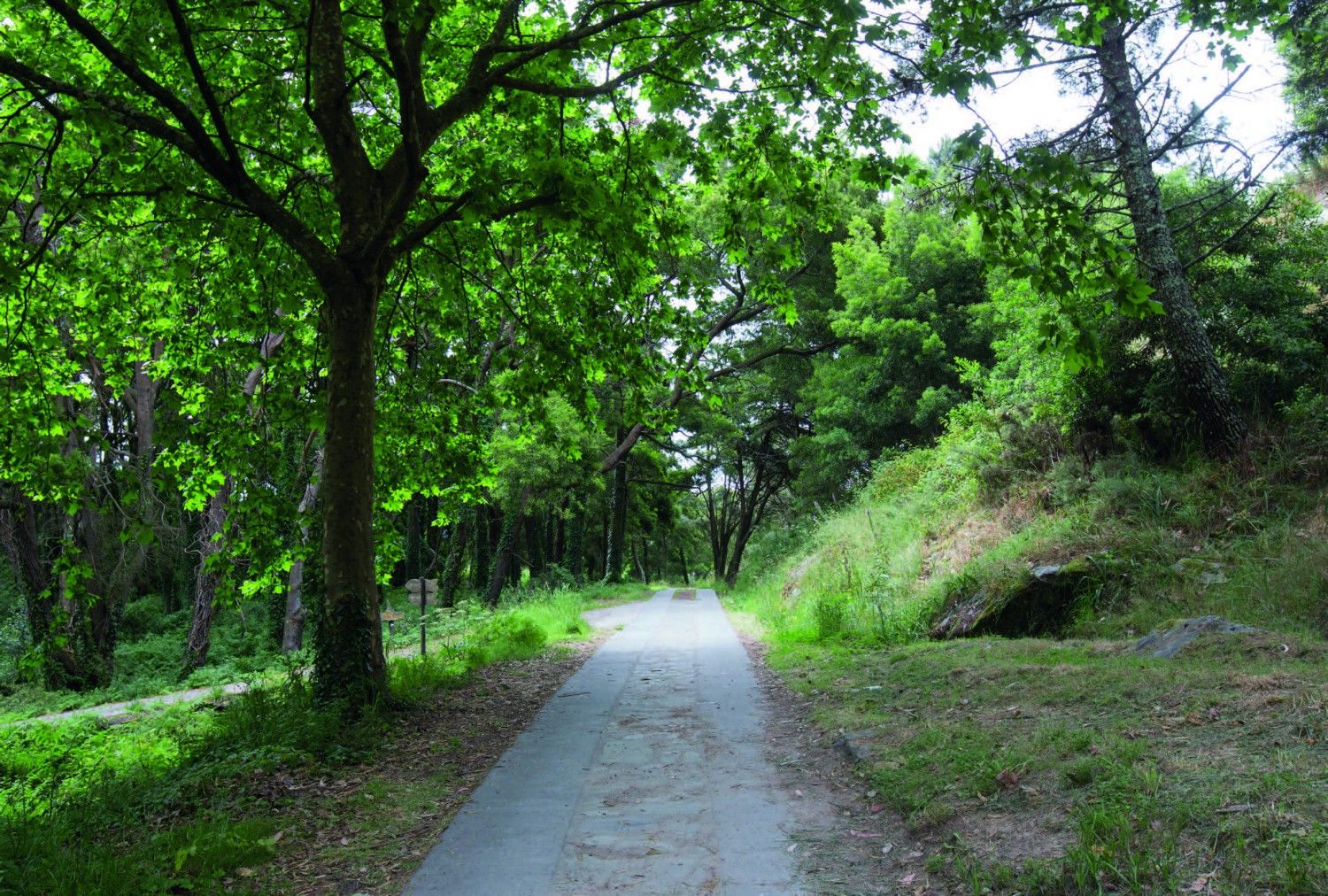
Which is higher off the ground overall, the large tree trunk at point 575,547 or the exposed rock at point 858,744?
the large tree trunk at point 575,547

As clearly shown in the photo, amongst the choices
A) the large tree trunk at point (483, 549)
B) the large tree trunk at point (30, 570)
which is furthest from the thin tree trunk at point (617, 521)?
the large tree trunk at point (30, 570)

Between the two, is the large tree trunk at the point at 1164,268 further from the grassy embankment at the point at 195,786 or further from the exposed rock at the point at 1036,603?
the grassy embankment at the point at 195,786

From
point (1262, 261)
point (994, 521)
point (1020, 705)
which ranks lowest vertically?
point (1020, 705)

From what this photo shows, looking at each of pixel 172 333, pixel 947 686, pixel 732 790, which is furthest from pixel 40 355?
pixel 947 686

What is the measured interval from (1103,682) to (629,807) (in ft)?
12.0

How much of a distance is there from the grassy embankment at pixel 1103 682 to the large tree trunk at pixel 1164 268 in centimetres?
61

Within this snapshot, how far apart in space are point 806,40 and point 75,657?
58.6 feet

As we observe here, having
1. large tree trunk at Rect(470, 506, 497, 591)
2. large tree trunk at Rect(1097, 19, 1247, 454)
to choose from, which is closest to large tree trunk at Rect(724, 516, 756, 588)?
large tree trunk at Rect(470, 506, 497, 591)

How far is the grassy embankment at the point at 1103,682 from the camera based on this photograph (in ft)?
11.5

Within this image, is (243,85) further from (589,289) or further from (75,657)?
(75,657)

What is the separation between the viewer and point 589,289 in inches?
404

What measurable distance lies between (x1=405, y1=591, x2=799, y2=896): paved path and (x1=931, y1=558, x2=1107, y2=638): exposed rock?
3147 millimetres

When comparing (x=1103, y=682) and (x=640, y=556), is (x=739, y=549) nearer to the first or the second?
(x=640, y=556)

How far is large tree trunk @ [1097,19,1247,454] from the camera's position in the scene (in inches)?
423
